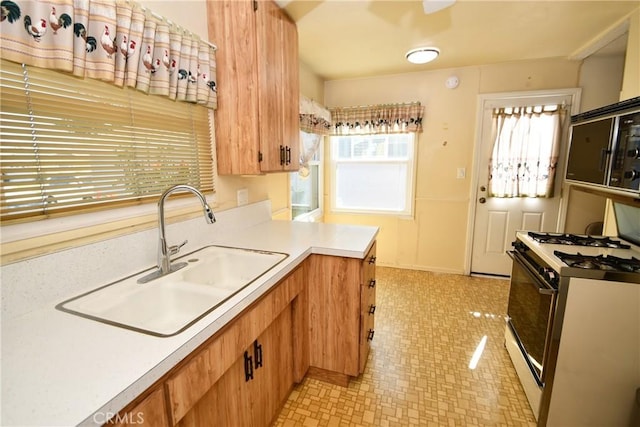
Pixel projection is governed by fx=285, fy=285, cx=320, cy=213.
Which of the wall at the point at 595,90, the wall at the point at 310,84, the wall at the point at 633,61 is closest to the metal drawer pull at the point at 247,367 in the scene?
the wall at the point at 310,84

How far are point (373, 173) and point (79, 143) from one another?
308 centimetres

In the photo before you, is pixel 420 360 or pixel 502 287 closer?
pixel 420 360

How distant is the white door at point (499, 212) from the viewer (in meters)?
3.06

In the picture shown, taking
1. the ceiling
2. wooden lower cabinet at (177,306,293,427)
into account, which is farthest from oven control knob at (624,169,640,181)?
wooden lower cabinet at (177,306,293,427)

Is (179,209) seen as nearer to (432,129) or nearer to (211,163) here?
(211,163)

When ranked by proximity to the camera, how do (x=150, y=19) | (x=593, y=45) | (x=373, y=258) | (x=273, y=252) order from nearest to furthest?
1. (x=150, y=19)
2. (x=273, y=252)
3. (x=373, y=258)
4. (x=593, y=45)

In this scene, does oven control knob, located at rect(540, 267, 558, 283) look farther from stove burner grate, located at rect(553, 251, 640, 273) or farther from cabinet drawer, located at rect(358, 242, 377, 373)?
cabinet drawer, located at rect(358, 242, 377, 373)

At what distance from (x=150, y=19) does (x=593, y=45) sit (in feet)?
11.4

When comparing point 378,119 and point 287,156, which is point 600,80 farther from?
point 287,156

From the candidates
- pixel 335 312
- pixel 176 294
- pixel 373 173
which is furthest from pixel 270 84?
pixel 373 173

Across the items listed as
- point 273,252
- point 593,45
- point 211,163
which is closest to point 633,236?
point 593,45

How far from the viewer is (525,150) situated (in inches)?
120

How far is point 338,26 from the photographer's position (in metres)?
2.21

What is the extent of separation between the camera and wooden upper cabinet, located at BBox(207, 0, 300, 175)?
1595 mm
